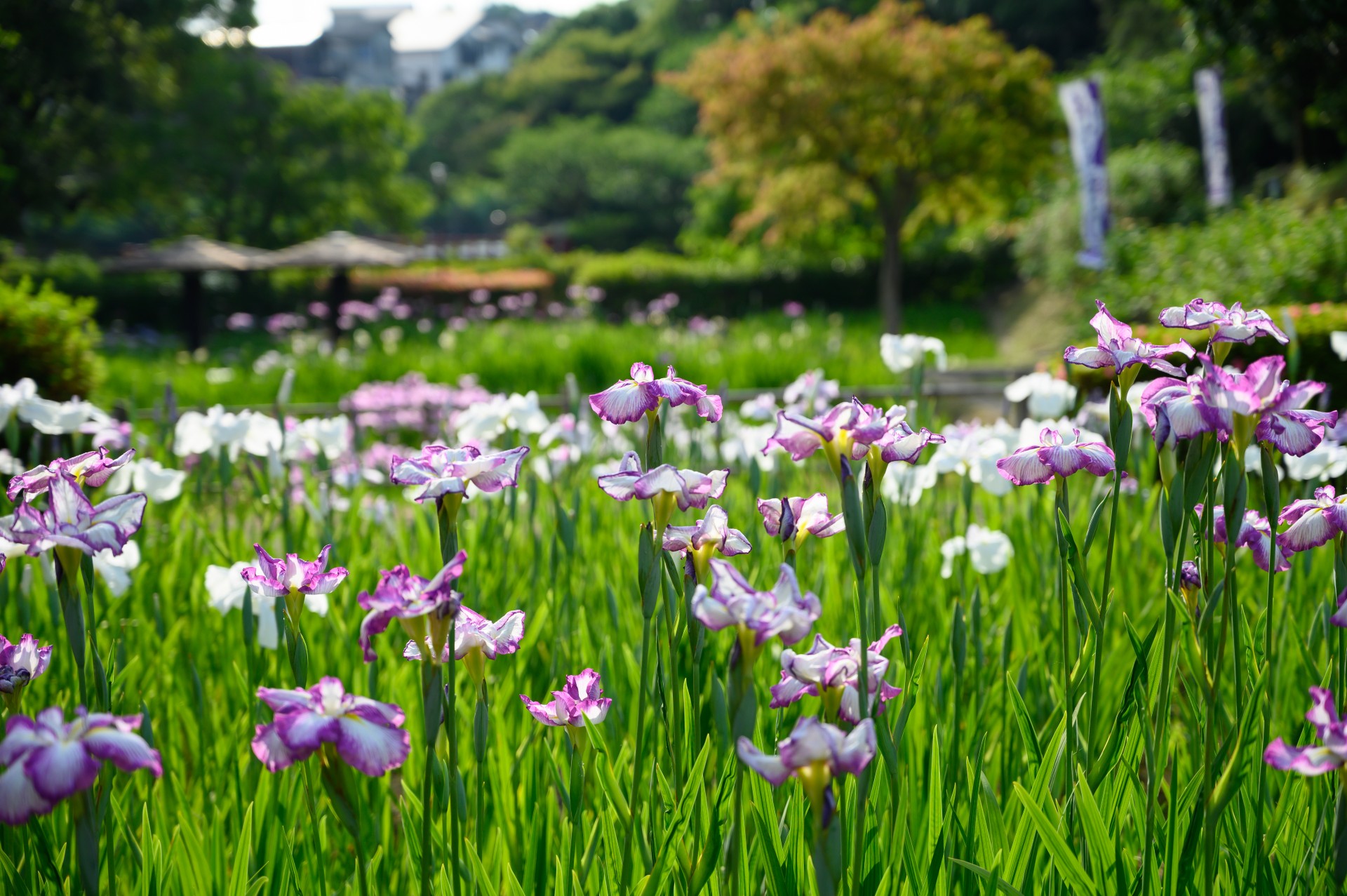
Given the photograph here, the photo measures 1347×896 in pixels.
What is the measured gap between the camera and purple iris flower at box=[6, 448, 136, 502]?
944mm

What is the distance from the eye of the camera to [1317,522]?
42.3 inches

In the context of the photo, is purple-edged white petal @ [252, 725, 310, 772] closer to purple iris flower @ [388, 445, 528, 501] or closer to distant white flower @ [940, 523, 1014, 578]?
purple iris flower @ [388, 445, 528, 501]

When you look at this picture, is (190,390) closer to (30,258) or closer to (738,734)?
(738,734)

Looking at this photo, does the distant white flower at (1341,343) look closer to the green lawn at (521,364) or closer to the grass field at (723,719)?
the grass field at (723,719)

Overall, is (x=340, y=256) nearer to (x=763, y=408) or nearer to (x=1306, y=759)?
(x=763, y=408)

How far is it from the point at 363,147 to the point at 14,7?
14.2 metres

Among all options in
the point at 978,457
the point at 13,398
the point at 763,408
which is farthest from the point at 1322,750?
the point at 13,398

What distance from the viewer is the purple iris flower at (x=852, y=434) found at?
2.97 ft

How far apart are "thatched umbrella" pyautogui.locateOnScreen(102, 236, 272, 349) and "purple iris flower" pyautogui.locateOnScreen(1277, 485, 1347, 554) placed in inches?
550

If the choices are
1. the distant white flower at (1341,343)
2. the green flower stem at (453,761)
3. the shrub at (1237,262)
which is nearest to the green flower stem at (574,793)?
the green flower stem at (453,761)

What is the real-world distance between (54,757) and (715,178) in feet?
53.1

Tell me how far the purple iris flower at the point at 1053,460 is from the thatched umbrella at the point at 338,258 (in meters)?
12.8

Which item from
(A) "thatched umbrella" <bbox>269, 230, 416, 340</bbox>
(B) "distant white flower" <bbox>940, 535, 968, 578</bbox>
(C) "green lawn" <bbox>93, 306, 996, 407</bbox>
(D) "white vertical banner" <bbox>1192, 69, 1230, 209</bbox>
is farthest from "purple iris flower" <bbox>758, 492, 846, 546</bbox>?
(D) "white vertical banner" <bbox>1192, 69, 1230, 209</bbox>

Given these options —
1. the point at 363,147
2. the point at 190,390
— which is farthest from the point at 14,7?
the point at 363,147
